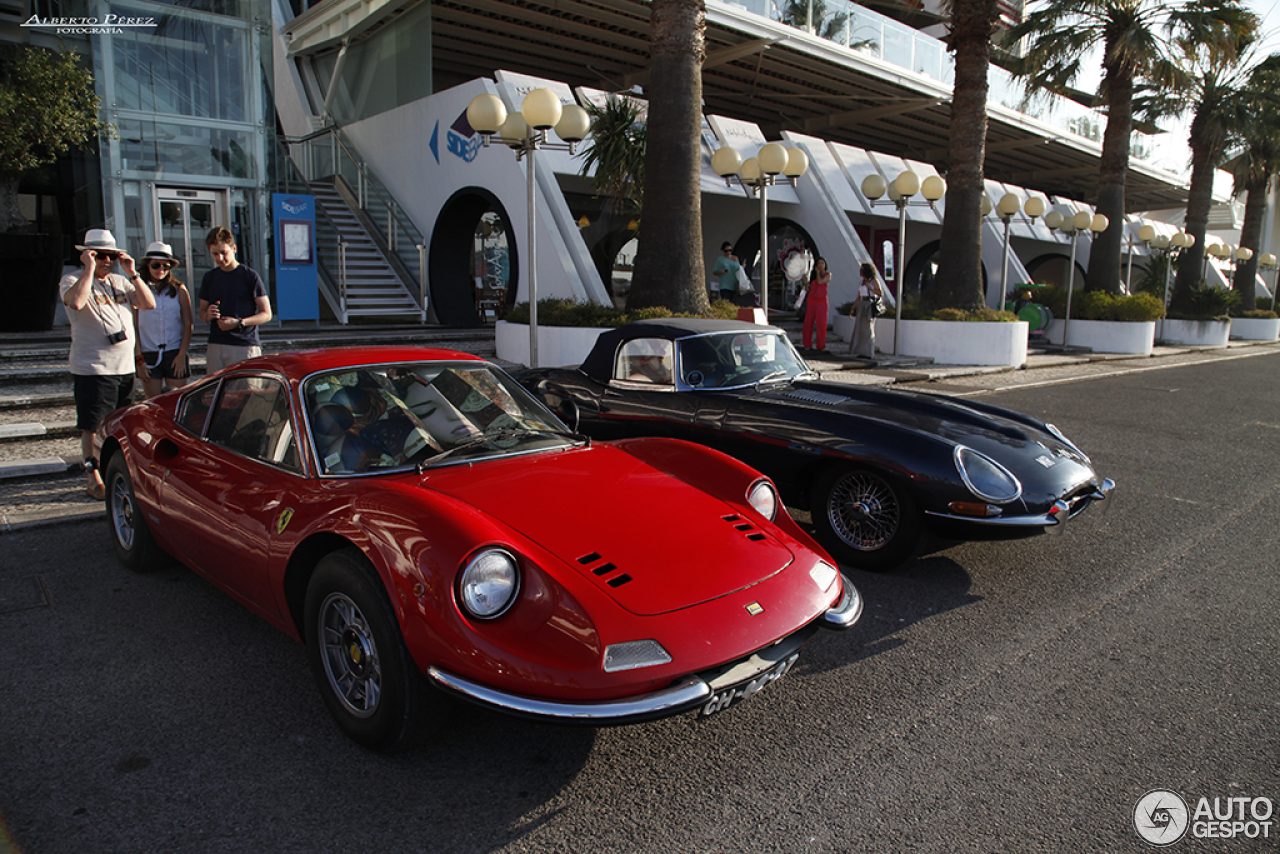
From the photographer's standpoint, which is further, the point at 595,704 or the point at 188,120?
the point at 188,120

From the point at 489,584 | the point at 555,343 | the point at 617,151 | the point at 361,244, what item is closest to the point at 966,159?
the point at 617,151

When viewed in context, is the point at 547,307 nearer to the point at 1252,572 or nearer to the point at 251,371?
the point at 251,371

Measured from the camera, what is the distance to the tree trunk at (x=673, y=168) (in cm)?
1050

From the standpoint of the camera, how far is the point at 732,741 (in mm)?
2695

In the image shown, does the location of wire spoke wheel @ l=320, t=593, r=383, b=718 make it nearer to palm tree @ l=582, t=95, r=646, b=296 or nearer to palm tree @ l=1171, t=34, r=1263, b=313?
palm tree @ l=582, t=95, r=646, b=296

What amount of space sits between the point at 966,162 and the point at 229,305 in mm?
13659

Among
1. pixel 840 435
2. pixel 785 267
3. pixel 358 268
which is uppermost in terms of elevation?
pixel 785 267

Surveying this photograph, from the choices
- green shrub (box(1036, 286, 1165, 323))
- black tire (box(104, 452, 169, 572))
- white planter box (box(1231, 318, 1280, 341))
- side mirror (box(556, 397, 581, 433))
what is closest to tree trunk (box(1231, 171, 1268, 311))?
white planter box (box(1231, 318, 1280, 341))

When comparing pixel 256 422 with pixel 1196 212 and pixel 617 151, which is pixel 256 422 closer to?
pixel 617 151

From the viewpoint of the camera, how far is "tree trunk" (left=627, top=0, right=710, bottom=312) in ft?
34.4

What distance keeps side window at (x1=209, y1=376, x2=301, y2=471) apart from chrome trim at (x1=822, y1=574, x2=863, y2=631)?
6.59ft

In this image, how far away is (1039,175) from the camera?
37062mm

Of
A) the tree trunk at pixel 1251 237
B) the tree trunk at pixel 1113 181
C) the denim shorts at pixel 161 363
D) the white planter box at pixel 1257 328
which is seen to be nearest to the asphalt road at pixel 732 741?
the denim shorts at pixel 161 363

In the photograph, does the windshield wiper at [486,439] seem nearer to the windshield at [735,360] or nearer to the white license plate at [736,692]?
the white license plate at [736,692]
